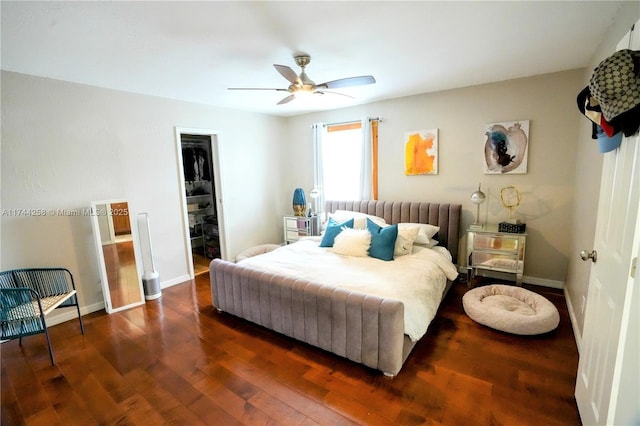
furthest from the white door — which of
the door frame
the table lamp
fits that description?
the door frame

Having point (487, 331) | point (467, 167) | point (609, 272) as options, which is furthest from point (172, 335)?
point (467, 167)

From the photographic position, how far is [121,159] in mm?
3297

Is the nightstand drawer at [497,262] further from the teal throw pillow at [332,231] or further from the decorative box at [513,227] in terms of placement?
the teal throw pillow at [332,231]

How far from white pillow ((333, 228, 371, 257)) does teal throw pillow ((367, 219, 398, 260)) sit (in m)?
0.06

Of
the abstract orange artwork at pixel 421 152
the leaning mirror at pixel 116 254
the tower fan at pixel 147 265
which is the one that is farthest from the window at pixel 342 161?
the leaning mirror at pixel 116 254

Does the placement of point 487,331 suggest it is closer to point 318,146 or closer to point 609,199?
point 609,199

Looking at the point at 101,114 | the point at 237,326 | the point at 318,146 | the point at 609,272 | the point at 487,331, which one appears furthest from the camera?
the point at 318,146

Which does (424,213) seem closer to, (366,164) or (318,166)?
(366,164)

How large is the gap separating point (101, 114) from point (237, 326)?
2.76 meters

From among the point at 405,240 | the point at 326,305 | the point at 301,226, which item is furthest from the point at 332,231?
the point at 326,305

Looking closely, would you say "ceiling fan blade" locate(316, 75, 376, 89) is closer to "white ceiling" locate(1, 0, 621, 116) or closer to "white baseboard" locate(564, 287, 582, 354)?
"white ceiling" locate(1, 0, 621, 116)

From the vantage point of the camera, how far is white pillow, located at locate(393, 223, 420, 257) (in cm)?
318

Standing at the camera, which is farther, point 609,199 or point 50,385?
point 50,385

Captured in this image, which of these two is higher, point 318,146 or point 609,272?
point 318,146
